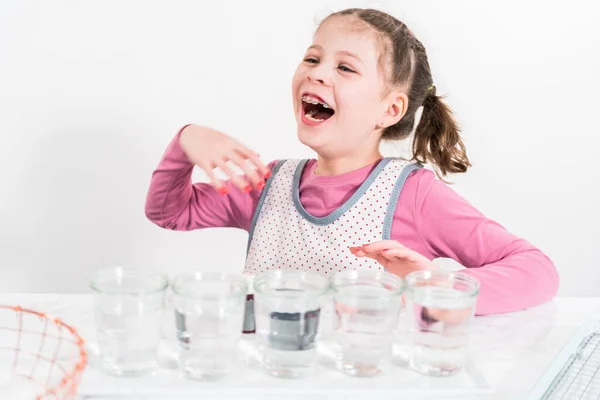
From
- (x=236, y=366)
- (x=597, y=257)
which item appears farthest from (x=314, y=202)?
(x=597, y=257)

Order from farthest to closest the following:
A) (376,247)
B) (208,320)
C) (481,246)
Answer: (481,246) → (376,247) → (208,320)

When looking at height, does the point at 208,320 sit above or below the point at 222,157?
below

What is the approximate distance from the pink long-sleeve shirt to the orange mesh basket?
53cm

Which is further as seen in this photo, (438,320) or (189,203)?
(189,203)

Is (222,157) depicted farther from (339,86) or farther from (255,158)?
(339,86)

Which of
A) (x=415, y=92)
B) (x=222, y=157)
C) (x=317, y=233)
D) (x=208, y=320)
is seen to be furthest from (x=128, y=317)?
(x=415, y=92)

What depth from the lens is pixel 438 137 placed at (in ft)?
5.56

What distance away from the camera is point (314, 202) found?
158cm

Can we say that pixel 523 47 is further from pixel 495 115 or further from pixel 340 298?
pixel 340 298


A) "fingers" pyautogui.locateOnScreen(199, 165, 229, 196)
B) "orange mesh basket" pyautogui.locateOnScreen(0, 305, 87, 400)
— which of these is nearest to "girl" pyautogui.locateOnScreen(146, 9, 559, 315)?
"fingers" pyautogui.locateOnScreen(199, 165, 229, 196)

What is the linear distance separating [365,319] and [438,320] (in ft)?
0.28

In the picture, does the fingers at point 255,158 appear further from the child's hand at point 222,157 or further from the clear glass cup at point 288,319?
the clear glass cup at point 288,319

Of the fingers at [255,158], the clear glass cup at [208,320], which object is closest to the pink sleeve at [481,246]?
the fingers at [255,158]

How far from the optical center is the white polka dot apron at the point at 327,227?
4.93ft
